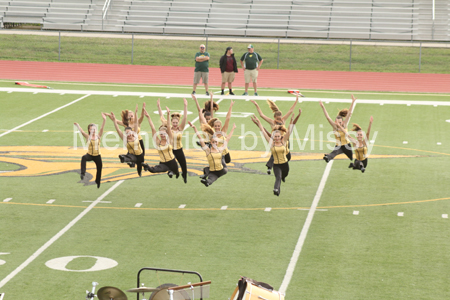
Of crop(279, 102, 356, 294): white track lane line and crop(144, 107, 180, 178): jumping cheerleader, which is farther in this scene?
crop(144, 107, 180, 178): jumping cheerleader

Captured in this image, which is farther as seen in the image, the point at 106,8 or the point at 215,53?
the point at 106,8


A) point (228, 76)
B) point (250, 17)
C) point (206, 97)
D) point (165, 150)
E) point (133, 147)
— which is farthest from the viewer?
point (250, 17)

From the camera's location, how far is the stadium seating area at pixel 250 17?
49594mm

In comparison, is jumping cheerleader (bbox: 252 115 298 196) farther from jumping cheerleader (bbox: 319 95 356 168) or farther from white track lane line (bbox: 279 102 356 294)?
jumping cheerleader (bbox: 319 95 356 168)

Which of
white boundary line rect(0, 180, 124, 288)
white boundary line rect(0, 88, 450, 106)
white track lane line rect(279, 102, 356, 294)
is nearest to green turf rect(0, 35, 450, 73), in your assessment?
white boundary line rect(0, 88, 450, 106)

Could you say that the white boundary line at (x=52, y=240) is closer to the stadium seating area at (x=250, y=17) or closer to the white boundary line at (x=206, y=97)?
the white boundary line at (x=206, y=97)

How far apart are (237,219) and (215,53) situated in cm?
3168

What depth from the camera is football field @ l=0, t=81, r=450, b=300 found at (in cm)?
1224

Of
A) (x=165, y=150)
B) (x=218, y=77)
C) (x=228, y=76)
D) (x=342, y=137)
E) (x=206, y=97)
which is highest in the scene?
(x=218, y=77)

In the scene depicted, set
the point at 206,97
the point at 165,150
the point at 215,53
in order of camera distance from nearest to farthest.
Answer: the point at 165,150, the point at 206,97, the point at 215,53

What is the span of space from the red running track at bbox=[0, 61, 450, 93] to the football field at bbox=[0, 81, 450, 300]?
37.5 ft

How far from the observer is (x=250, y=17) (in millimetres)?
52094

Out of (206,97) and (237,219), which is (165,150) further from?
(206,97)

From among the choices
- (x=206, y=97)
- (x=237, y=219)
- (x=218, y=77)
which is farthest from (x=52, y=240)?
(x=218, y=77)
